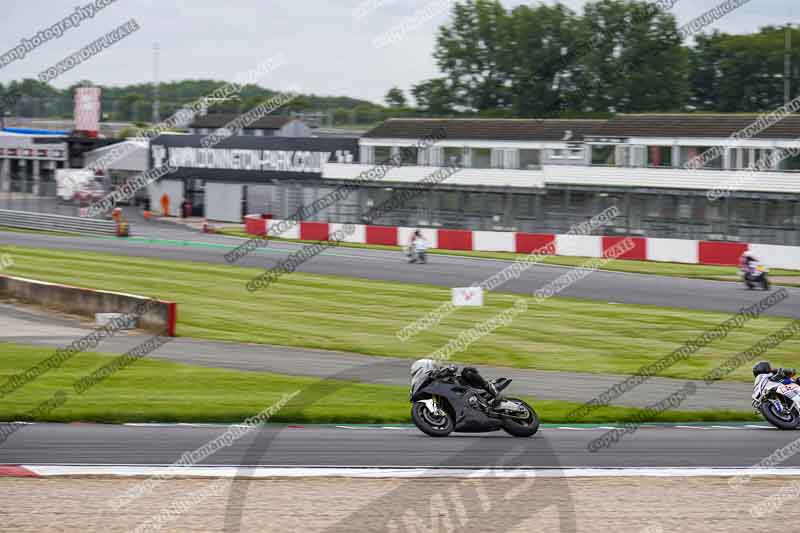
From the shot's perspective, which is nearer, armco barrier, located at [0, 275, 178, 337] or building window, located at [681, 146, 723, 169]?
armco barrier, located at [0, 275, 178, 337]

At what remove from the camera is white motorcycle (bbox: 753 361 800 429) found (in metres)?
15.4

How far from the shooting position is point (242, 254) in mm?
41812

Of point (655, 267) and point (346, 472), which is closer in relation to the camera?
point (346, 472)

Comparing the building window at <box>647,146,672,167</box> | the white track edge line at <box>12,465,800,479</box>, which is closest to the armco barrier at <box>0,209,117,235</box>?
the building window at <box>647,146,672,167</box>

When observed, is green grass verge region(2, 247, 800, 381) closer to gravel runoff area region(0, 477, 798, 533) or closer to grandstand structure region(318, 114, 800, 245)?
gravel runoff area region(0, 477, 798, 533)

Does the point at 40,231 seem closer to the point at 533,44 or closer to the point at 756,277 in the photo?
the point at 756,277

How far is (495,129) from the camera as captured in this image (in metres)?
61.3

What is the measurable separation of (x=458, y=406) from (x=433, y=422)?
1.41 ft

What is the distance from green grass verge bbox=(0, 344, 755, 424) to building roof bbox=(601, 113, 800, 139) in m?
31.9

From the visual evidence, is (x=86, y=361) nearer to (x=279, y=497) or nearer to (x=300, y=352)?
(x=300, y=352)

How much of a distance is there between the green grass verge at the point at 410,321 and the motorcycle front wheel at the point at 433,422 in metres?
7.30

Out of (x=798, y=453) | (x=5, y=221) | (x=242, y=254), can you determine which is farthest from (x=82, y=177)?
(x=798, y=453)

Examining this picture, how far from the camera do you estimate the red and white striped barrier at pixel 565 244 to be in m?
39.1

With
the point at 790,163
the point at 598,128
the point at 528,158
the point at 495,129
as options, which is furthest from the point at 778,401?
the point at 495,129
